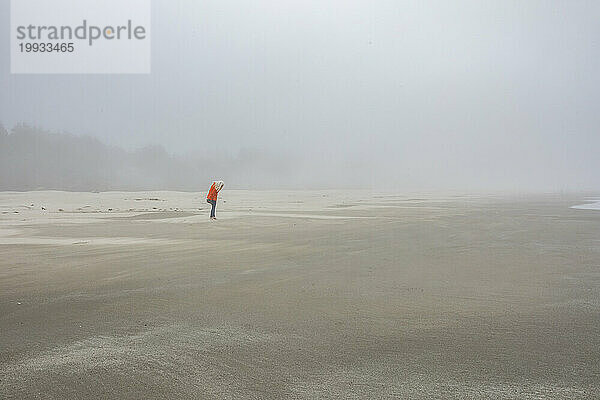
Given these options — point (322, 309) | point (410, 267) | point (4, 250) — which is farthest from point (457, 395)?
point (4, 250)

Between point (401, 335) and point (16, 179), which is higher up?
point (16, 179)

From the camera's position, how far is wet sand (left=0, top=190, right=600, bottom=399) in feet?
9.57

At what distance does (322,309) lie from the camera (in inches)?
183

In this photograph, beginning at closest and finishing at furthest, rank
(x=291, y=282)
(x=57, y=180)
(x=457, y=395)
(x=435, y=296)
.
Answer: (x=457, y=395) → (x=435, y=296) → (x=291, y=282) → (x=57, y=180)

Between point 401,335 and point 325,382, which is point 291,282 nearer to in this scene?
point 401,335

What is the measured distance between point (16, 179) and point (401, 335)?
171ft

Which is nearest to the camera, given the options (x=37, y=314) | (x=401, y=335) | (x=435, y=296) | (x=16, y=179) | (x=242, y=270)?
(x=401, y=335)

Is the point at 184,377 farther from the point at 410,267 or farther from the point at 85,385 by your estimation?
the point at 410,267

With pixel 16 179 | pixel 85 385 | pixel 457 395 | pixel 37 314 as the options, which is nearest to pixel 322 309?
pixel 457 395

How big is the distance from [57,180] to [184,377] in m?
55.1

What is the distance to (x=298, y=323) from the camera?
4156 millimetres

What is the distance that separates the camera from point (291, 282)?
19.3 ft

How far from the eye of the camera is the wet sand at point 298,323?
2.92m

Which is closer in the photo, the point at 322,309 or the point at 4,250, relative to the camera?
the point at 322,309
